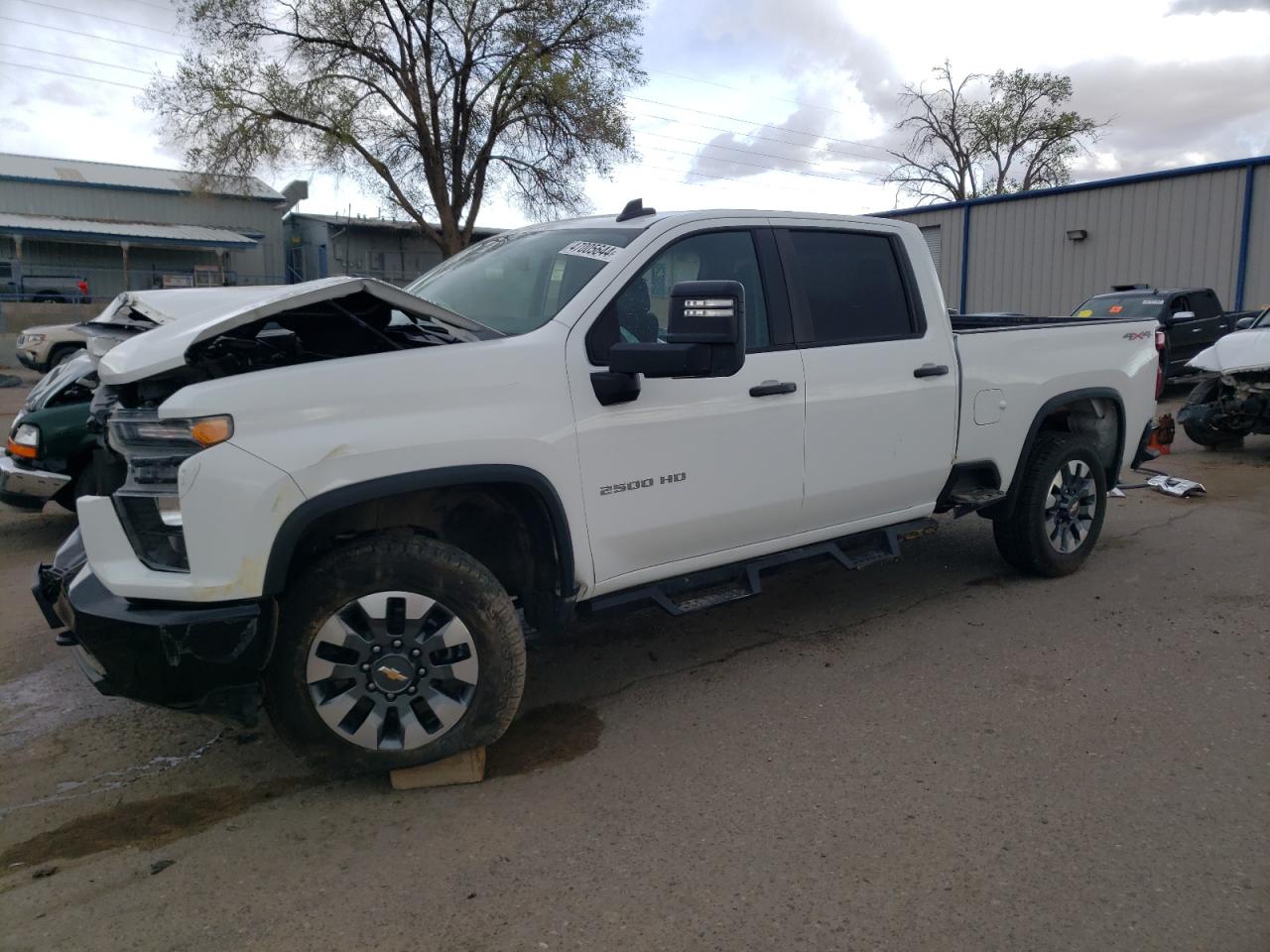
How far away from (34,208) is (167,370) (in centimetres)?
4062

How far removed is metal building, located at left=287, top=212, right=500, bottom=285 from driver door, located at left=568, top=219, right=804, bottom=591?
36.0m

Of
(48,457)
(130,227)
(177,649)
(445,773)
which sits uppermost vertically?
(130,227)

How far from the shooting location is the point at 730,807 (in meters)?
3.35

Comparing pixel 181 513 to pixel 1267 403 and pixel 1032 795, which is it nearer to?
pixel 1032 795

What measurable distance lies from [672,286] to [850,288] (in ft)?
3.92

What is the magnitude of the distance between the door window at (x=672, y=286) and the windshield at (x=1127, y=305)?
40.9 feet

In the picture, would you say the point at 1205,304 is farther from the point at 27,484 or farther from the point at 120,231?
the point at 120,231

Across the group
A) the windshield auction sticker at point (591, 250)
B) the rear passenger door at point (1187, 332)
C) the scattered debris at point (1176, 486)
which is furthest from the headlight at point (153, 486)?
the rear passenger door at point (1187, 332)

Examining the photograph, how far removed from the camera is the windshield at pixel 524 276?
13.0 feet

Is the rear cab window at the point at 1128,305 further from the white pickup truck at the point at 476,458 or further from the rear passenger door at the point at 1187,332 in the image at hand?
the white pickup truck at the point at 476,458

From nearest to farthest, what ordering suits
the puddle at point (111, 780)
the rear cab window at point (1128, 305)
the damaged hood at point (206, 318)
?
the damaged hood at point (206, 318)
the puddle at point (111, 780)
the rear cab window at point (1128, 305)

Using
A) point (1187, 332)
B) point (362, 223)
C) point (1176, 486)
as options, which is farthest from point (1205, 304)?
point (362, 223)

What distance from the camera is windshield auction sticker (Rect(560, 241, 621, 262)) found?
4023 millimetres

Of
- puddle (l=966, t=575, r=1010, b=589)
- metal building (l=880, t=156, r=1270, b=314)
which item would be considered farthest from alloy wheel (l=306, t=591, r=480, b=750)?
metal building (l=880, t=156, r=1270, b=314)
